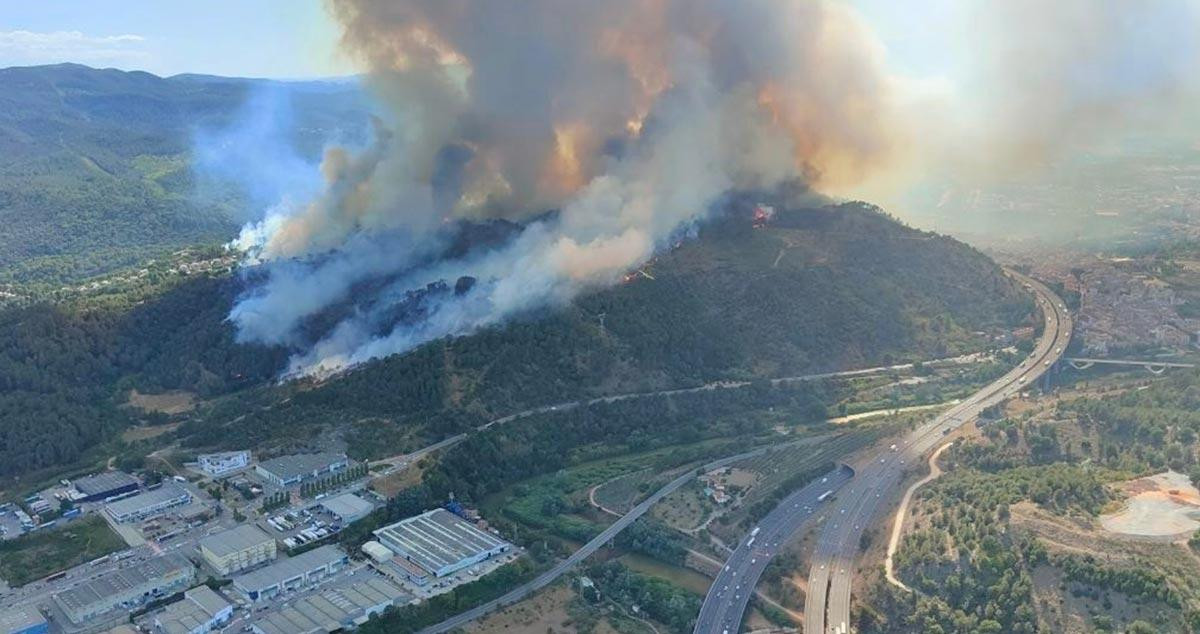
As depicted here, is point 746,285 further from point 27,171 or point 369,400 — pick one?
point 27,171

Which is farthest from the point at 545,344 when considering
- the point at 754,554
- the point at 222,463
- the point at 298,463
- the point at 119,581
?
the point at 119,581

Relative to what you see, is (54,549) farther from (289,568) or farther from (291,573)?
(291,573)

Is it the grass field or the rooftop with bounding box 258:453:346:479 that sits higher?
the rooftop with bounding box 258:453:346:479

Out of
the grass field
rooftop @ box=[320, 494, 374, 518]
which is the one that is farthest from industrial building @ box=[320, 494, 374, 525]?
the grass field

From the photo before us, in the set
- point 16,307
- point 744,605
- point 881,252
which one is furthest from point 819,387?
point 16,307

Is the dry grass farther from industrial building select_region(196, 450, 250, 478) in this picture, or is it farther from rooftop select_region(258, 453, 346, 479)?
rooftop select_region(258, 453, 346, 479)

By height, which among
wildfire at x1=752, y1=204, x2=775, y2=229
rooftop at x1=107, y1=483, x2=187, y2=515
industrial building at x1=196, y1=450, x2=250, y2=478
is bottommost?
rooftop at x1=107, y1=483, x2=187, y2=515
